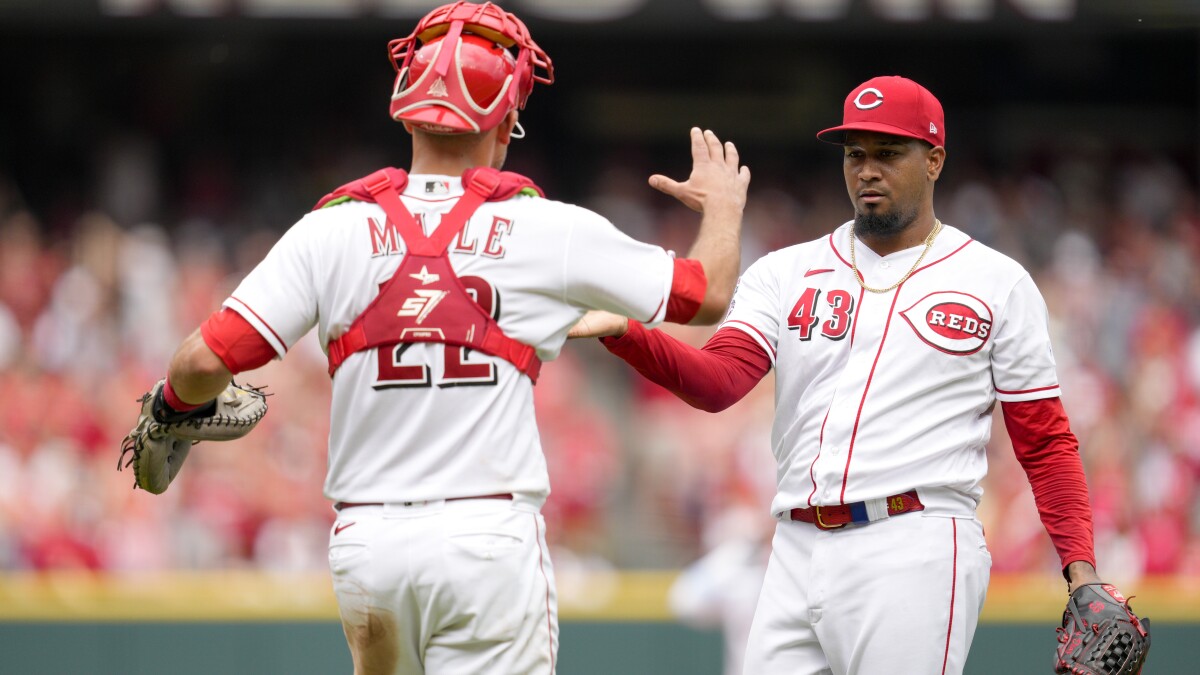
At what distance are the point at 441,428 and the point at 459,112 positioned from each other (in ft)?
2.41

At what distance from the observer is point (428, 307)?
330 centimetres

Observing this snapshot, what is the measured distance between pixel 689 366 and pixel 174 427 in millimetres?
1363

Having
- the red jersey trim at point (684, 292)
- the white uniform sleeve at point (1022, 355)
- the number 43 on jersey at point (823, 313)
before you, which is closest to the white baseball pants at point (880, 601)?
Result: the white uniform sleeve at point (1022, 355)

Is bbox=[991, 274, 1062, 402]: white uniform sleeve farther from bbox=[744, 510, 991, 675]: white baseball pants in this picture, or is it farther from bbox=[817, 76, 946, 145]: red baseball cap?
bbox=[817, 76, 946, 145]: red baseball cap

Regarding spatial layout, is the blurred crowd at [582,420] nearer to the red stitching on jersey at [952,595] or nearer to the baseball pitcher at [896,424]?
the baseball pitcher at [896,424]

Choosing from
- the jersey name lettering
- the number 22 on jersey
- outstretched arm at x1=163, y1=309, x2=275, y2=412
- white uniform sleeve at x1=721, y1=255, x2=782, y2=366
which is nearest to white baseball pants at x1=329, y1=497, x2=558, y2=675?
the number 22 on jersey

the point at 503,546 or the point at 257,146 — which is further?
the point at 257,146

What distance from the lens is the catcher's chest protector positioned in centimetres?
331

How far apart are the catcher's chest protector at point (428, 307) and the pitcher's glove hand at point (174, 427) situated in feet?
1.52

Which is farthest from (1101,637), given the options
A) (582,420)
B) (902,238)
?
(582,420)

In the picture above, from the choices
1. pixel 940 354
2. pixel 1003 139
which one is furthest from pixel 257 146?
pixel 940 354

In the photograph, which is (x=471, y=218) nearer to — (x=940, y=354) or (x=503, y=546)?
(x=503, y=546)

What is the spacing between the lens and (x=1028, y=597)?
7914mm

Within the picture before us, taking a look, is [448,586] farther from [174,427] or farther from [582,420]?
[582,420]
